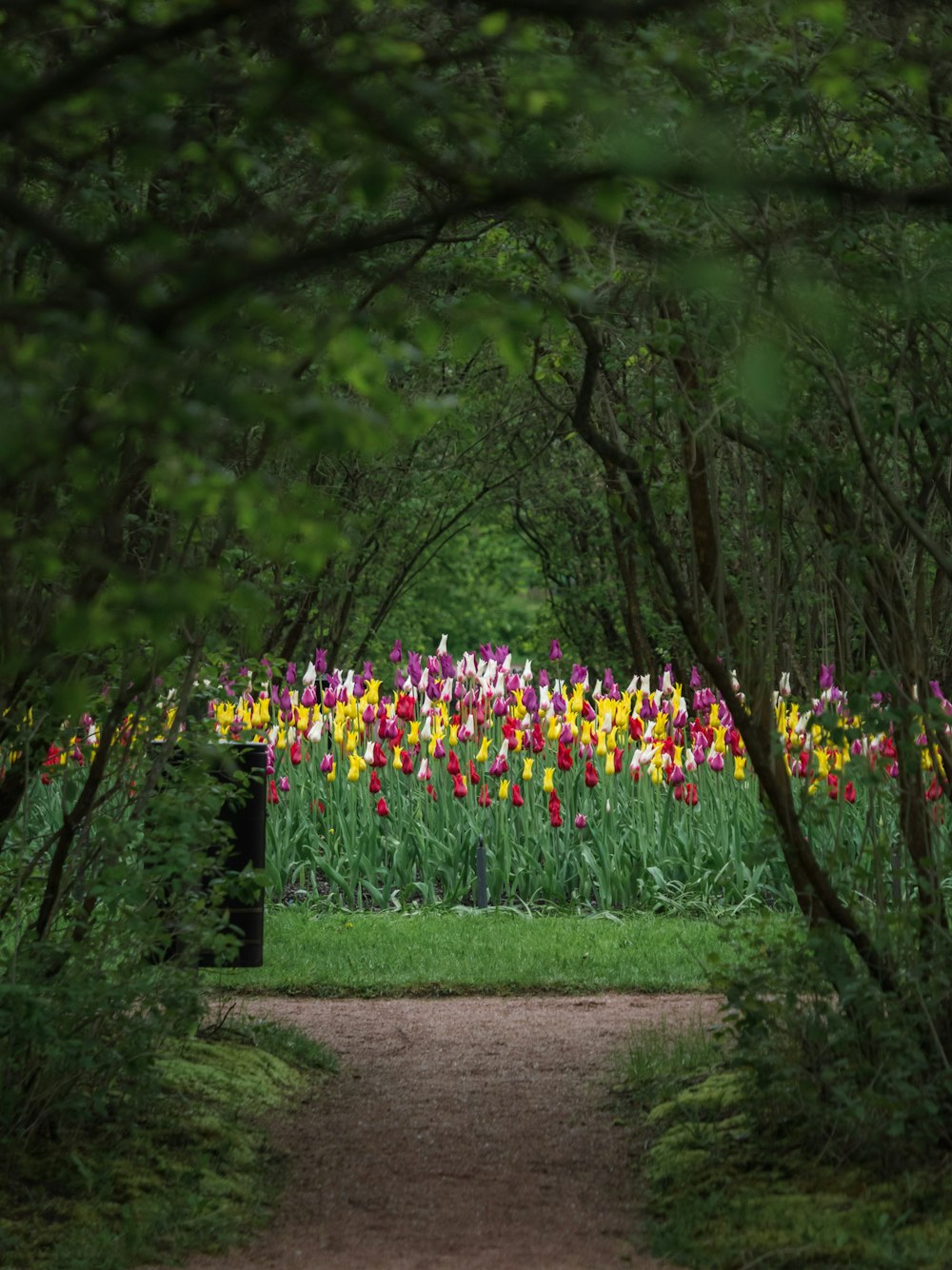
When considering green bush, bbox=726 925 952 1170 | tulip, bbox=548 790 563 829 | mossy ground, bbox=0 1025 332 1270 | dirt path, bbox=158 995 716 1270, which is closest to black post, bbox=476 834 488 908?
tulip, bbox=548 790 563 829

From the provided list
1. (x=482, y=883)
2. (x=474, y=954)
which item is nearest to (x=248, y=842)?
(x=474, y=954)

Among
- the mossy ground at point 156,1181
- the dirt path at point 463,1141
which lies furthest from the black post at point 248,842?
the mossy ground at point 156,1181

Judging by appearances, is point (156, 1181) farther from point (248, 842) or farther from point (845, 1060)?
point (248, 842)

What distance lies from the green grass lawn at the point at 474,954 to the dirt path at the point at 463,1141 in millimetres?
186

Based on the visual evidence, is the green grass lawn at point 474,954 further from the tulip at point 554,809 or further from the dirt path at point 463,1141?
the tulip at point 554,809

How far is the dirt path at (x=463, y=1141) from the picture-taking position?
428 cm

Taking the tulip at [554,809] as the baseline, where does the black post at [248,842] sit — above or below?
below

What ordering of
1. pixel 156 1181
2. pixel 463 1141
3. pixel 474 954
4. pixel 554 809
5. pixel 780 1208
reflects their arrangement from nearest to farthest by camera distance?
pixel 780 1208 < pixel 156 1181 < pixel 463 1141 < pixel 474 954 < pixel 554 809

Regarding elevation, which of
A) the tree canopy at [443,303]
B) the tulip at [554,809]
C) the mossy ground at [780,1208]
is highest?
the tulip at [554,809]

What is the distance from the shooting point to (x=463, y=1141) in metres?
5.29

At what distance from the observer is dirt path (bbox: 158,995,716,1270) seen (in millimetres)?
4281

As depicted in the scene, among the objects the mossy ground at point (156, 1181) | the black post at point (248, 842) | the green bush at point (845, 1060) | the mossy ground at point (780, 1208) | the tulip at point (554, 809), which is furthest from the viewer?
the tulip at point (554, 809)

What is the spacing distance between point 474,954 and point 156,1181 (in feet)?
12.1

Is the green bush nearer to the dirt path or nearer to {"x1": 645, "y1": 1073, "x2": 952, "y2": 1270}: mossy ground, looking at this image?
{"x1": 645, "y1": 1073, "x2": 952, "y2": 1270}: mossy ground
